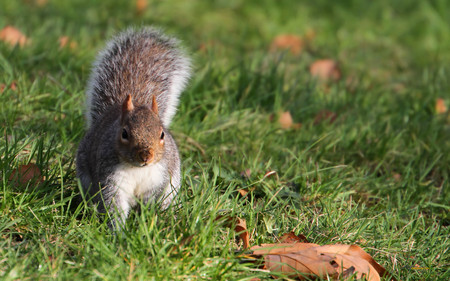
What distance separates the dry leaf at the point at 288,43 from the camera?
473cm

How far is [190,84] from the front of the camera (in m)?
3.44

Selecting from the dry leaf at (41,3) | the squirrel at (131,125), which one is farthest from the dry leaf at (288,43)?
the squirrel at (131,125)

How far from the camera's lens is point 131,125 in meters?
2.15

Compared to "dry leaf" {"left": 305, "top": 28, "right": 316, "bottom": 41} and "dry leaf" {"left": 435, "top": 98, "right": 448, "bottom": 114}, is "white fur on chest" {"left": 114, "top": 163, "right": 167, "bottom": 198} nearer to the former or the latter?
"dry leaf" {"left": 435, "top": 98, "right": 448, "bottom": 114}

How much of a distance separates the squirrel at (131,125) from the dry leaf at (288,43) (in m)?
1.95

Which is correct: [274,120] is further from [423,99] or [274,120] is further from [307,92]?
[423,99]

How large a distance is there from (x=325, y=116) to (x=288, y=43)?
1433 millimetres

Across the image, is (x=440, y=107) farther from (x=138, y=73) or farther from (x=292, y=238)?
(x=138, y=73)

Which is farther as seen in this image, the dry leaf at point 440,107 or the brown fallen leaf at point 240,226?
the dry leaf at point 440,107

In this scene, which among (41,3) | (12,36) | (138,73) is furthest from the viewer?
(41,3)

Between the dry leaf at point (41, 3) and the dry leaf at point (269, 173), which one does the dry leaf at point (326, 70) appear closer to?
the dry leaf at point (269, 173)

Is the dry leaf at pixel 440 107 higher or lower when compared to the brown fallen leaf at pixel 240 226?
lower

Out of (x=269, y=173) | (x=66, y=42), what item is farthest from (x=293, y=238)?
(x=66, y=42)

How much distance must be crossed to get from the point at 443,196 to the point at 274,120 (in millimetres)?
994
